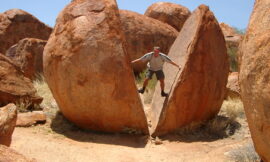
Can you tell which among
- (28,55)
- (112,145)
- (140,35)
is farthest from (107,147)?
(140,35)

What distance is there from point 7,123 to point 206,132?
4.00 meters

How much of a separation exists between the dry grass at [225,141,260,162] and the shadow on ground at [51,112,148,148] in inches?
55.7

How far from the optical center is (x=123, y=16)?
34.0ft

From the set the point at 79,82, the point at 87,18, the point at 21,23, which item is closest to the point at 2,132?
the point at 79,82

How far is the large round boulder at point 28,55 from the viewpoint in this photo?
32.4 feet

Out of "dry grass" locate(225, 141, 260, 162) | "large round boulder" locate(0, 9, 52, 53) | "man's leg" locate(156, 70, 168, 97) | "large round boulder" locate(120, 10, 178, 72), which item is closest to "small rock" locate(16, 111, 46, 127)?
"man's leg" locate(156, 70, 168, 97)

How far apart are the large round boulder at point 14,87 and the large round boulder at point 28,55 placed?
2777 millimetres

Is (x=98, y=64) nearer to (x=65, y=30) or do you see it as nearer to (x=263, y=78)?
(x=65, y=30)

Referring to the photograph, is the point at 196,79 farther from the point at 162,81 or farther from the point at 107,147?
the point at 107,147

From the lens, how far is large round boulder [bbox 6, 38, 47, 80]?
9883 mm

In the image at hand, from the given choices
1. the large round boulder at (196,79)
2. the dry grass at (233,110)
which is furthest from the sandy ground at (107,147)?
the dry grass at (233,110)

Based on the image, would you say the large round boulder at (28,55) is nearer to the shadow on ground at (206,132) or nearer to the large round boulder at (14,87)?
the large round boulder at (14,87)

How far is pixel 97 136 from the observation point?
5980 mm

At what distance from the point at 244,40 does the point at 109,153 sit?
2.68m
